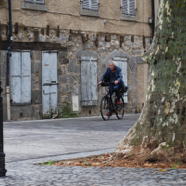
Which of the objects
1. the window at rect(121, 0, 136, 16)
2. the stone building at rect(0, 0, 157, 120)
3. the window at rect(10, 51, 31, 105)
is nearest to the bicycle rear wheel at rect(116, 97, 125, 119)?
the stone building at rect(0, 0, 157, 120)

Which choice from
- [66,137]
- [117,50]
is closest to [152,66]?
[66,137]

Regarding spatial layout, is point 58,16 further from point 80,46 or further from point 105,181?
point 105,181

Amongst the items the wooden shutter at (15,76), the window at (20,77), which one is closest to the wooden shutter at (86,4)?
the window at (20,77)

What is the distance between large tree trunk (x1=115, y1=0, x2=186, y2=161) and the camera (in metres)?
4.69

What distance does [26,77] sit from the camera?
14867 millimetres

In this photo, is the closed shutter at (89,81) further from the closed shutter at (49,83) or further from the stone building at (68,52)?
the closed shutter at (49,83)

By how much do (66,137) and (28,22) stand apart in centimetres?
774

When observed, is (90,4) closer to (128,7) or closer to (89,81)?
(128,7)

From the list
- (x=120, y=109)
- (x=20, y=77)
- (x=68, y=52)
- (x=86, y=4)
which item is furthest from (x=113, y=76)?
(x=86, y=4)

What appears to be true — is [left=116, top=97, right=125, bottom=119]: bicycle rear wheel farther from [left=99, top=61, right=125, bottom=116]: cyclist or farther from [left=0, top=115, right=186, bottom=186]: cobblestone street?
[left=0, top=115, right=186, bottom=186]: cobblestone street

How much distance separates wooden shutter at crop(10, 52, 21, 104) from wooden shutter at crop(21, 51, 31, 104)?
0.43 feet

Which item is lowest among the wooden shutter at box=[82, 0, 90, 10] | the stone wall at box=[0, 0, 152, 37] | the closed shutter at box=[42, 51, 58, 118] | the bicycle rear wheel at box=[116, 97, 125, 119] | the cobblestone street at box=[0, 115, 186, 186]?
the cobblestone street at box=[0, 115, 186, 186]

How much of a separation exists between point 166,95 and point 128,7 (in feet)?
45.5

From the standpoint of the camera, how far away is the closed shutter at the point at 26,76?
14.8 metres
